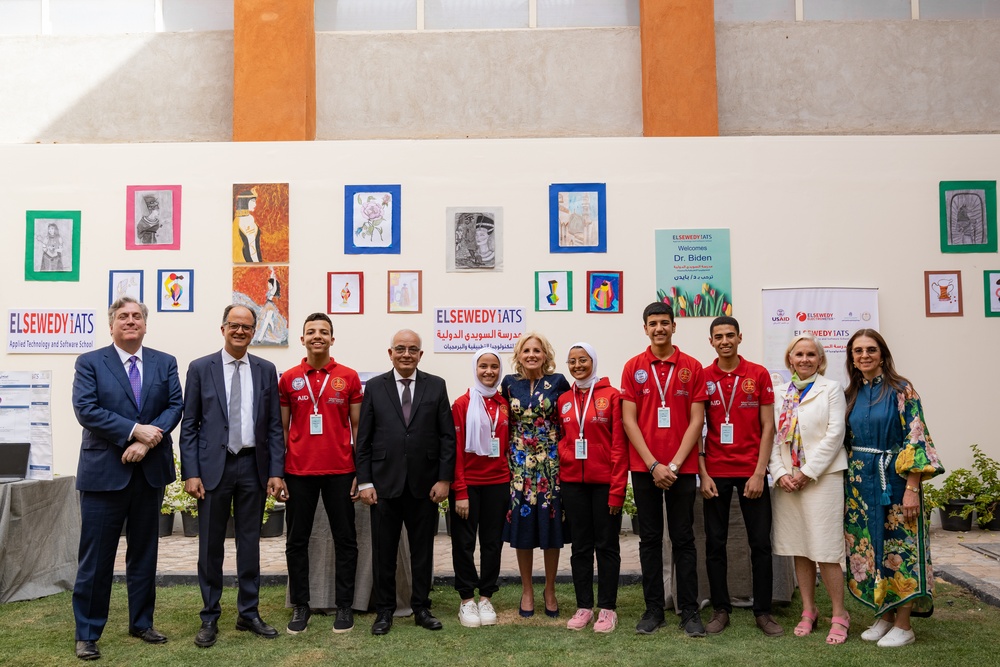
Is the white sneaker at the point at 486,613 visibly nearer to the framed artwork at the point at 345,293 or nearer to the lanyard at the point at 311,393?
the lanyard at the point at 311,393

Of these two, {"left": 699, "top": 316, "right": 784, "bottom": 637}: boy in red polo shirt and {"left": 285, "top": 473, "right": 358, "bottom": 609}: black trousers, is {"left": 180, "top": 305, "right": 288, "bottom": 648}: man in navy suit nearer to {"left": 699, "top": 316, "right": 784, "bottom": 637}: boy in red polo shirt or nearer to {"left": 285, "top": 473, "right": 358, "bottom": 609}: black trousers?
{"left": 285, "top": 473, "right": 358, "bottom": 609}: black trousers

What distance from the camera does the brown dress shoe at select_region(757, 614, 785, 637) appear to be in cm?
438

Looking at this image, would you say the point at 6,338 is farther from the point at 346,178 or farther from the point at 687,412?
the point at 687,412

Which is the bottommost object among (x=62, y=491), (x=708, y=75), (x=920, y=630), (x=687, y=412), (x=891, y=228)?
(x=920, y=630)

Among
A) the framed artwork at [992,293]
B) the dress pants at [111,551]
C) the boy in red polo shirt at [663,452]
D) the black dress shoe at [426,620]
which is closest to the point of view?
the dress pants at [111,551]

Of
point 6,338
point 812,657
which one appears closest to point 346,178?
point 6,338

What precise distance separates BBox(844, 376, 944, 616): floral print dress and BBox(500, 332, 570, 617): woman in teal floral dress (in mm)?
1421

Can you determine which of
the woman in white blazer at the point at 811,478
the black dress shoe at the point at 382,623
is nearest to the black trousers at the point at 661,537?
the woman in white blazer at the point at 811,478

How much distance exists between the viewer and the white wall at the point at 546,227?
7262mm

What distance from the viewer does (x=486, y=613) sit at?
464cm

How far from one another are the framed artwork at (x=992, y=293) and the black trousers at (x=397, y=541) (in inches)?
200

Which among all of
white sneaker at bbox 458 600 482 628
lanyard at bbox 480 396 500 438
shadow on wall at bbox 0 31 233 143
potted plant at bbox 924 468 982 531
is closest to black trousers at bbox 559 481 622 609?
lanyard at bbox 480 396 500 438

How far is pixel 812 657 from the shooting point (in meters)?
3.99

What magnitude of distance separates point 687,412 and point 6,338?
18.6ft
